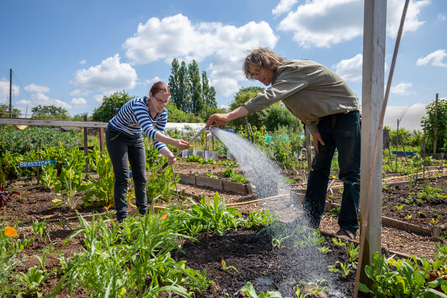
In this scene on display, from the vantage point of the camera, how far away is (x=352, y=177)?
2.16 meters

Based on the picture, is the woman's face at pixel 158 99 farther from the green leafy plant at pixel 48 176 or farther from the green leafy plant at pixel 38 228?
the green leafy plant at pixel 48 176

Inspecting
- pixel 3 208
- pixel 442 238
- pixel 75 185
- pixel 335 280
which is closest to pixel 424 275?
pixel 335 280

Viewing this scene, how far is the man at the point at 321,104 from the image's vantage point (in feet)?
6.45

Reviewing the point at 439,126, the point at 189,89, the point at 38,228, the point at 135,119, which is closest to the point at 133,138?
the point at 135,119

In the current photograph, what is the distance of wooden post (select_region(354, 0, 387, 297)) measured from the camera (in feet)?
4.46

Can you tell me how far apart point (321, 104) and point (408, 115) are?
24.5 meters

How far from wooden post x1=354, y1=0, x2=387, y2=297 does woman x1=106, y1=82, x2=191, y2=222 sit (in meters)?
1.62

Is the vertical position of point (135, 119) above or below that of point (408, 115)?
below

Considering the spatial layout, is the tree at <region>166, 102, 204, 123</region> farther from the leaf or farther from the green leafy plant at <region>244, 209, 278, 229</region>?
the leaf

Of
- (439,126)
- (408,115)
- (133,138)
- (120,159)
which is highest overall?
(408,115)

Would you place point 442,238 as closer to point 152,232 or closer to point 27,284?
point 152,232

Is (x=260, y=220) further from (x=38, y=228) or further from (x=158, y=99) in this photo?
(x=38, y=228)

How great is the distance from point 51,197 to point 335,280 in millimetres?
4120

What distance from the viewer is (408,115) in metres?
21.7
